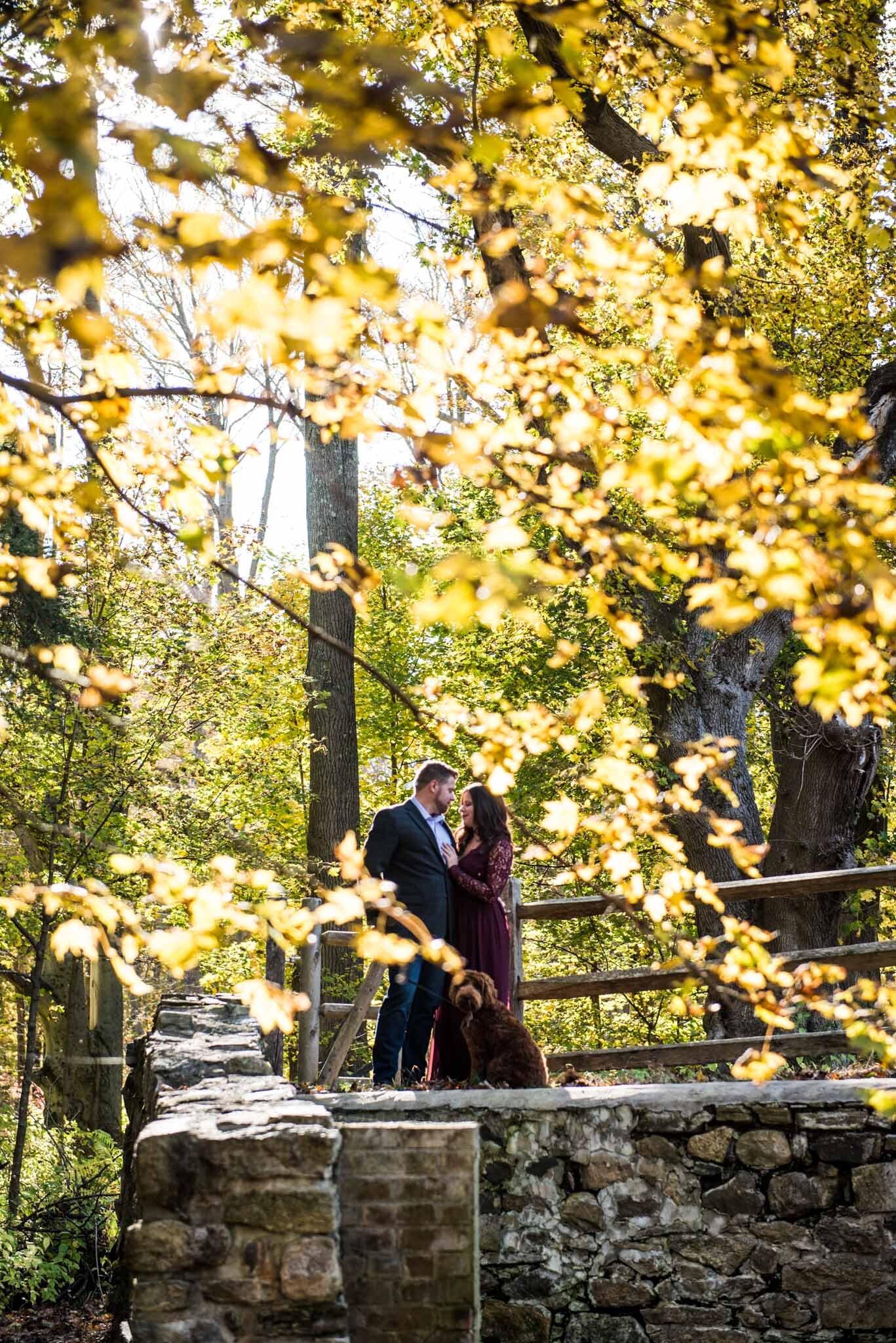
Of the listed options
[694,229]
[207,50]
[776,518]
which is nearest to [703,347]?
[776,518]

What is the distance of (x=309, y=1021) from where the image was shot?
713cm

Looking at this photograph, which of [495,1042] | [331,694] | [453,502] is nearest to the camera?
[495,1042]

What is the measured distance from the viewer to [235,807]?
1323 cm

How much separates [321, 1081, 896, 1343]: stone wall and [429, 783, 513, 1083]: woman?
95cm


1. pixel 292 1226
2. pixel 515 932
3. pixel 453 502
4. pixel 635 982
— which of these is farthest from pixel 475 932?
pixel 453 502

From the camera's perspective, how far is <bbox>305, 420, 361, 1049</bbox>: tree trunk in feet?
41.7

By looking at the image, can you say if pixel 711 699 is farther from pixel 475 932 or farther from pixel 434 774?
pixel 434 774

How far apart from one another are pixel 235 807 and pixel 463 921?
284 inches

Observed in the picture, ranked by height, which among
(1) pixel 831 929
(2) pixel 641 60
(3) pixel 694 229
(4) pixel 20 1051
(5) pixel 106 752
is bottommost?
(4) pixel 20 1051

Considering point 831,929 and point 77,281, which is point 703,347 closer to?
point 77,281

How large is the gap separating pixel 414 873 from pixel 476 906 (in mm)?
435

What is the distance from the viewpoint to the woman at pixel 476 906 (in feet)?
20.3

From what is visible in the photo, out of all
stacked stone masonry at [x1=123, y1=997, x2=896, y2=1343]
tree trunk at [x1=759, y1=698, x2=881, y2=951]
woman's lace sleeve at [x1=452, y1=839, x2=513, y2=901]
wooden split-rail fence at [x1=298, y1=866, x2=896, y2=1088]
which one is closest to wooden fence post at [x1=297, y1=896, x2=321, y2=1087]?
wooden split-rail fence at [x1=298, y1=866, x2=896, y2=1088]

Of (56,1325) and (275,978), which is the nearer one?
(56,1325)
